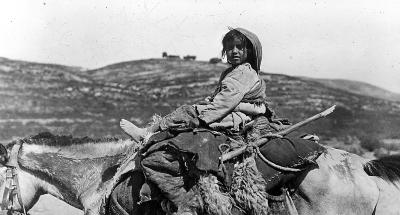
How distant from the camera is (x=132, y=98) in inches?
1409

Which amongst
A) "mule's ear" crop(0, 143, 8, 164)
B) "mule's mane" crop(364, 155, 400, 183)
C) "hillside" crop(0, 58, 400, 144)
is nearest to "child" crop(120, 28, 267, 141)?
"mule's mane" crop(364, 155, 400, 183)

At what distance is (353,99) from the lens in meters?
39.9

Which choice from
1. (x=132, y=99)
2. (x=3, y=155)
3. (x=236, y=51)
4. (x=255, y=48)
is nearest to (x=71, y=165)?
(x=3, y=155)

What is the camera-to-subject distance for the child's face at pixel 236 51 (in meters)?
5.19

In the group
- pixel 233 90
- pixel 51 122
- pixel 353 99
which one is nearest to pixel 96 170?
pixel 233 90

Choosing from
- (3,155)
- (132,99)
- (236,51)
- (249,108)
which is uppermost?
(236,51)

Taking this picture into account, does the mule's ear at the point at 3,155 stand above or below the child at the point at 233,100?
below

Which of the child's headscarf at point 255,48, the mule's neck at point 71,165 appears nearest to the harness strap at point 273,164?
the child's headscarf at point 255,48

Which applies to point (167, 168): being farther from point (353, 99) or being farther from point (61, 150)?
point (353, 99)

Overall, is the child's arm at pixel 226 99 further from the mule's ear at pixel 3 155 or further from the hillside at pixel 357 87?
the hillside at pixel 357 87

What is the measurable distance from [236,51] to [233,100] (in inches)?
24.4

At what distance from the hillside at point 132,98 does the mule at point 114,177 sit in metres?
19.3

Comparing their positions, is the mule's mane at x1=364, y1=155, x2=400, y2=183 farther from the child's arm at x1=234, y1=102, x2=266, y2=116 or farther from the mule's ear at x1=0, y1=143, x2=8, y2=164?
the mule's ear at x1=0, y1=143, x2=8, y2=164

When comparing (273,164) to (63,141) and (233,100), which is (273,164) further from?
(63,141)
